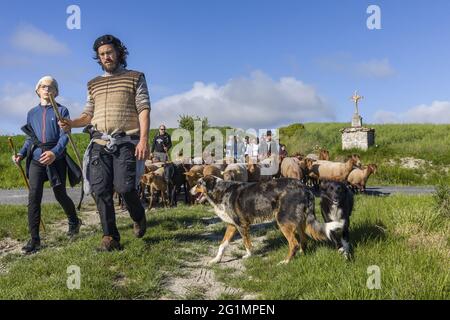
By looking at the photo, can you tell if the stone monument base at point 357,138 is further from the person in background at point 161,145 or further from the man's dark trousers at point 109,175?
the man's dark trousers at point 109,175

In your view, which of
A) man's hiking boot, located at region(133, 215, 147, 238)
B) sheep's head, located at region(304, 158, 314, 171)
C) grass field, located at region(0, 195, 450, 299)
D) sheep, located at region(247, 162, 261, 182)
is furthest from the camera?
sheep's head, located at region(304, 158, 314, 171)

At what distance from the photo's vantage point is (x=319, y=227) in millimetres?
5973

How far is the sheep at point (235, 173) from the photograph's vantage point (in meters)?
13.1

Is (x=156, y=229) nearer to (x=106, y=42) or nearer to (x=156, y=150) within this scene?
(x=106, y=42)

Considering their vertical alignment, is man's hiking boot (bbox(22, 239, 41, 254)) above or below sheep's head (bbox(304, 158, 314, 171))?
below

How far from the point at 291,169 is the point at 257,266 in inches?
408

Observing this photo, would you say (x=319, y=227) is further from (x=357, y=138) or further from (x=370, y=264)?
(x=357, y=138)

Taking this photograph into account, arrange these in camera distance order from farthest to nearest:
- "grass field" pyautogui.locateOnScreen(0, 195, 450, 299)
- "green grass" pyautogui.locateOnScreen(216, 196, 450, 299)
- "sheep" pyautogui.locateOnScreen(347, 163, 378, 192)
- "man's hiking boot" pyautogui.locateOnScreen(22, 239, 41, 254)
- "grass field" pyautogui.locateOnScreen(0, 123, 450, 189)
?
1. "grass field" pyautogui.locateOnScreen(0, 123, 450, 189)
2. "sheep" pyautogui.locateOnScreen(347, 163, 378, 192)
3. "man's hiking boot" pyautogui.locateOnScreen(22, 239, 41, 254)
4. "grass field" pyautogui.locateOnScreen(0, 195, 450, 299)
5. "green grass" pyautogui.locateOnScreen(216, 196, 450, 299)

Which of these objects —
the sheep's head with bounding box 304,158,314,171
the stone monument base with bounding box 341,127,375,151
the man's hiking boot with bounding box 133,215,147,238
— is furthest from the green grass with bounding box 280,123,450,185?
the man's hiking boot with bounding box 133,215,147,238

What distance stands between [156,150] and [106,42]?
10.7 meters

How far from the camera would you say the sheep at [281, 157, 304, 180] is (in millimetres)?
16000

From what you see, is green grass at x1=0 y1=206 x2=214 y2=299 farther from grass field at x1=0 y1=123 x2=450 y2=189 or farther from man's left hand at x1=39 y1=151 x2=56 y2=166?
grass field at x1=0 y1=123 x2=450 y2=189

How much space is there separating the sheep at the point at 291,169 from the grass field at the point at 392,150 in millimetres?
6738

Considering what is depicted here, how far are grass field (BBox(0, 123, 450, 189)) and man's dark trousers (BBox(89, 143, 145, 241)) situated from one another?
52.3ft
